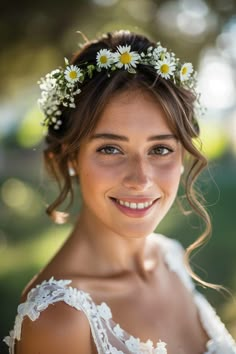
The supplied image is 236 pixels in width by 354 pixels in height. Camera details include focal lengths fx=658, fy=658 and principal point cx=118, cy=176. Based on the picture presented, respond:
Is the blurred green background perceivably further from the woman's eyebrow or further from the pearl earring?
the woman's eyebrow

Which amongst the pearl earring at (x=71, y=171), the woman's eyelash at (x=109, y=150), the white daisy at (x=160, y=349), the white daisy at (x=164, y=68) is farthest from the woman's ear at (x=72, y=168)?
the white daisy at (x=160, y=349)

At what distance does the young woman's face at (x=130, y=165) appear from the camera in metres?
2.50

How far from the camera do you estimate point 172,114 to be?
2564mm

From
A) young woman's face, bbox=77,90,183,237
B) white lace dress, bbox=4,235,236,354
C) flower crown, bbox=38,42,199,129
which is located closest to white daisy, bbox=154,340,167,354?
white lace dress, bbox=4,235,236,354

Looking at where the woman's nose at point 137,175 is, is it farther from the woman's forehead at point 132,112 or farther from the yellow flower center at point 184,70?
the yellow flower center at point 184,70

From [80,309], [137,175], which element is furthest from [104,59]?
[80,309]

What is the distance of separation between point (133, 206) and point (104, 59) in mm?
593

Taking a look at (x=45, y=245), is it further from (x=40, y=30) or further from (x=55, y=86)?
(x=55, y=86)

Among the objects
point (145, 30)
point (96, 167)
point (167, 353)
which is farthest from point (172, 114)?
point (145, 30)

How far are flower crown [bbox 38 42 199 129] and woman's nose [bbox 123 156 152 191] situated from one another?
1.18 feet

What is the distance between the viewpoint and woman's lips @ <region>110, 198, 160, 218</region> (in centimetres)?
254

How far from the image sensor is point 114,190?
2525mm

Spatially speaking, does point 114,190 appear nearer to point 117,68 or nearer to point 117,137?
point 117,137

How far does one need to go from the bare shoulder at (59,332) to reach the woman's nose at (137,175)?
0.52 meters
